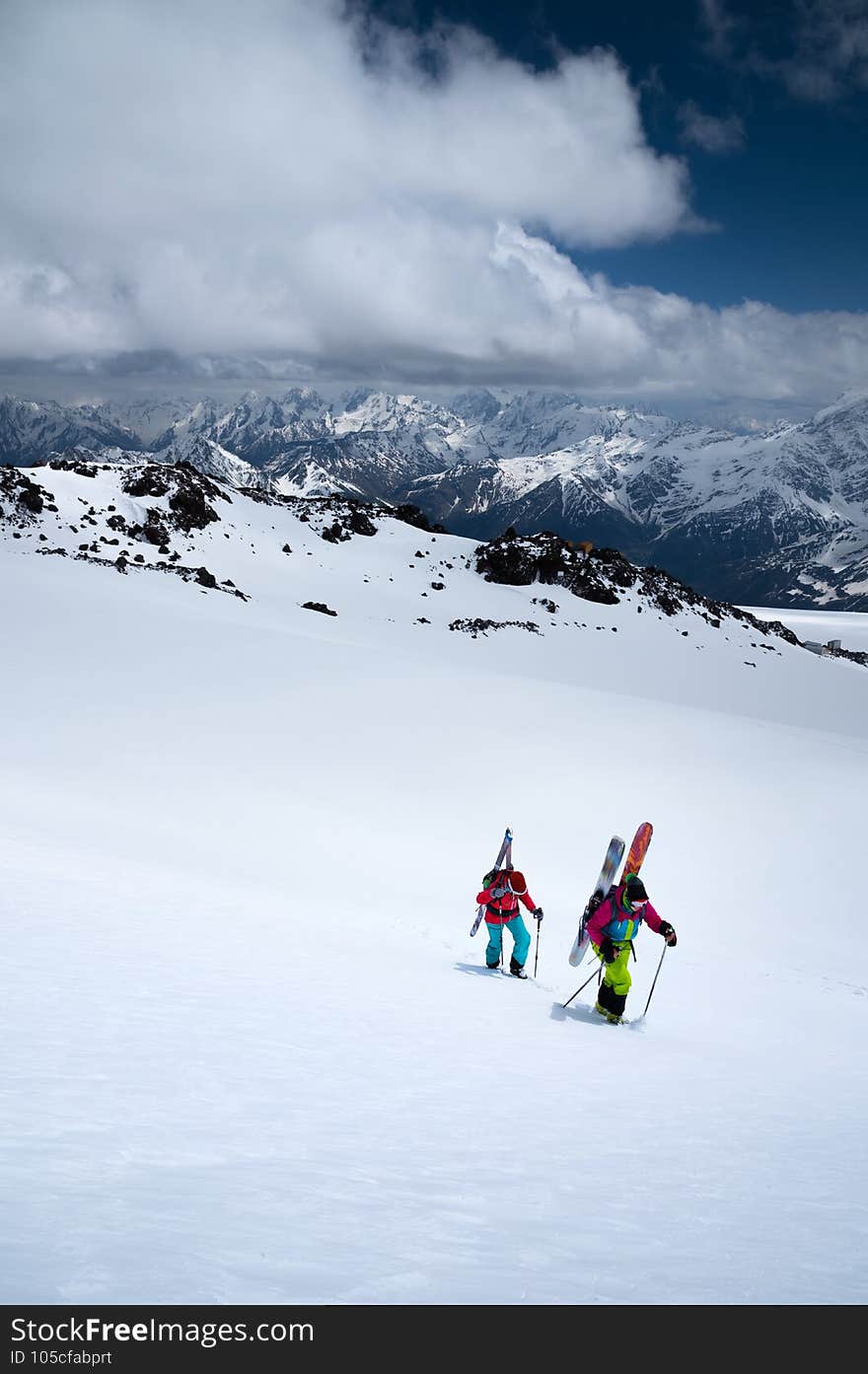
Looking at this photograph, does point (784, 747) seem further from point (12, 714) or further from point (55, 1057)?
point (55, 1057)

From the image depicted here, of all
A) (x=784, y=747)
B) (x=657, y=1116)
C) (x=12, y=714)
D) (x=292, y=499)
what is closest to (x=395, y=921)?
(x=657, y=1116)

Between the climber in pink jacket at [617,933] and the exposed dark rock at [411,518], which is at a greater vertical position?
the exposed dark rock at [411,518]

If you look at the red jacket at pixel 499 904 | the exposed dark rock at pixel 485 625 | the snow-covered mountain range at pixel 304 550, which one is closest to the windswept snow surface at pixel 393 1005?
the red jacket at pixel 499 904

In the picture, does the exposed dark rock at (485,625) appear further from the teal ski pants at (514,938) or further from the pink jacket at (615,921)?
the pink jacket at (615,921)

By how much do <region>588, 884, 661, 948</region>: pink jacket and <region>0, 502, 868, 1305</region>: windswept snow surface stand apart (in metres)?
1.13

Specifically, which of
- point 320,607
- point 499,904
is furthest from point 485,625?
point 499,904

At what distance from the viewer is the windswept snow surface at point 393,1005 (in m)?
3.88

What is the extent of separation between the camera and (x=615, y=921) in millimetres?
10094

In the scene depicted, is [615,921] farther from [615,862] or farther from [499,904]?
[499,904]

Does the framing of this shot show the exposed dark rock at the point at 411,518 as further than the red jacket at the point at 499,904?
Yes

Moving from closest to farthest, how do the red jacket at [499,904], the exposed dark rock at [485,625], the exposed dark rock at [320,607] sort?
the red jacket at [499,904]
the exposed dark rock at [320,607]
the exposed dark rock at [485,625]

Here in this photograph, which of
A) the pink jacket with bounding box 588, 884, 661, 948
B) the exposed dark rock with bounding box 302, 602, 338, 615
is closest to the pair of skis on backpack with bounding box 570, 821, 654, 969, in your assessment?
the pink jacket with bounding box 588, 884, 661, 948

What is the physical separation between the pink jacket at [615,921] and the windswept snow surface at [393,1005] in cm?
113
